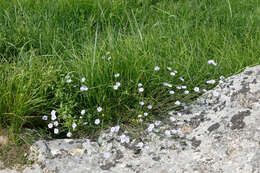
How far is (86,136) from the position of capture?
237cm

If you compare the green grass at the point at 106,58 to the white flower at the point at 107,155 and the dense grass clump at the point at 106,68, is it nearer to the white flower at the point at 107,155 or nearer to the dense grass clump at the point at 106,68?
the dense grass clump at the point at 106,68

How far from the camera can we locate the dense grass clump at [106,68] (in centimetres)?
238

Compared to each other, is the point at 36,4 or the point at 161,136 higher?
the point at 36,4

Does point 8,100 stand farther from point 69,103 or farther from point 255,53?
point 255,53

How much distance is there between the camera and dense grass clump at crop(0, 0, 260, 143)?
238cm

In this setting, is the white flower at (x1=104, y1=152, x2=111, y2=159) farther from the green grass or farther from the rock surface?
the green grass

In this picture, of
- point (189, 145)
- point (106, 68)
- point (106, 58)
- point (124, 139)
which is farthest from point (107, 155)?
point (106, 58)

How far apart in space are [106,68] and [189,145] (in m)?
0.87

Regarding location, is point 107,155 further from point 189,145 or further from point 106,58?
point 106,58

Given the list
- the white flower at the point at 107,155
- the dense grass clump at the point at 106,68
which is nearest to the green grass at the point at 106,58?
the dense grass clump at the point at 106,68

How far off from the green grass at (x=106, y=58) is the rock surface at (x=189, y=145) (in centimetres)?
19

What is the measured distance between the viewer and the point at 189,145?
6.79 ft

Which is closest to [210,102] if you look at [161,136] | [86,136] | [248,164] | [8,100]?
[161,136]

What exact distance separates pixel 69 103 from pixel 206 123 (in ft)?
3.26
